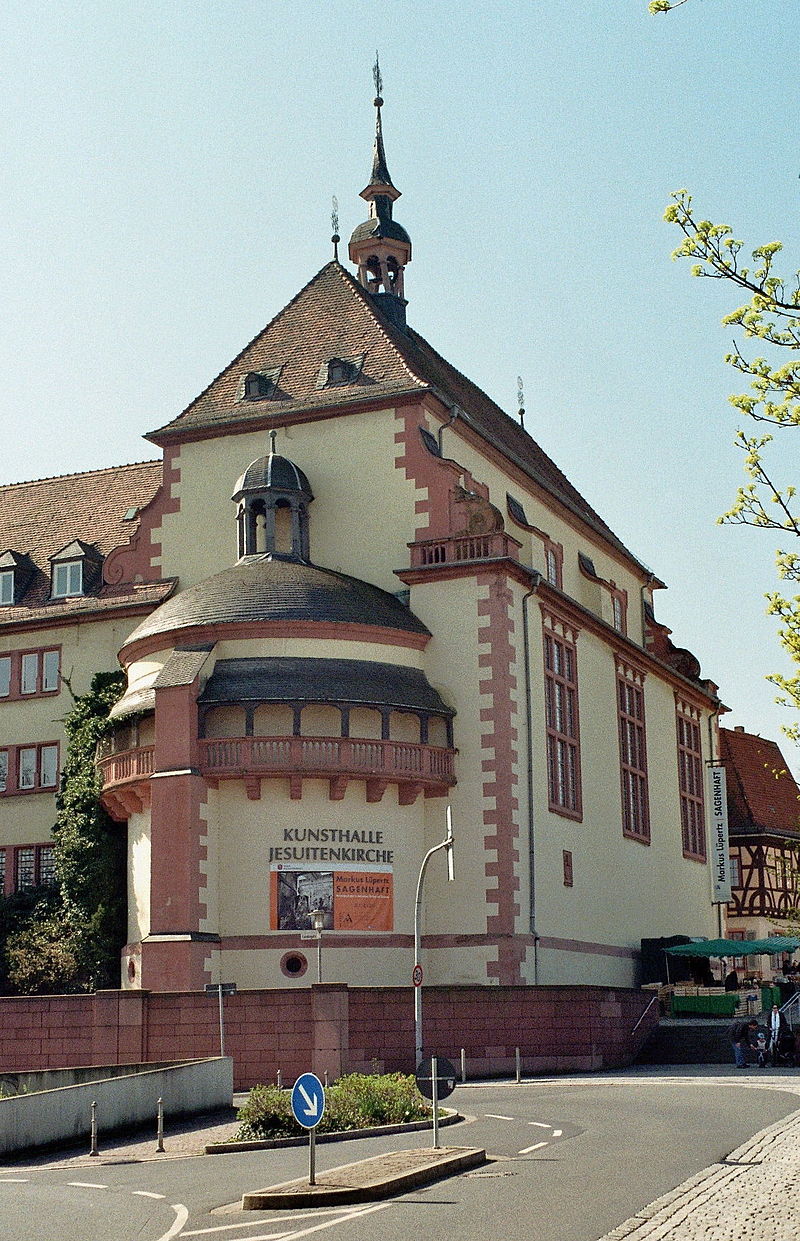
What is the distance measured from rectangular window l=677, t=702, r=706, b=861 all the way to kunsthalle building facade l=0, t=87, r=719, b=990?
309 cm

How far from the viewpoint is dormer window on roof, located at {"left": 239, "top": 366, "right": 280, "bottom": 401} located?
47.9 metres

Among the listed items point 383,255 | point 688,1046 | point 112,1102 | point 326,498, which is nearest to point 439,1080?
point 112,1102

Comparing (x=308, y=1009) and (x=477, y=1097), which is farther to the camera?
(x=308, y=1009)

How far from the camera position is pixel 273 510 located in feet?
145

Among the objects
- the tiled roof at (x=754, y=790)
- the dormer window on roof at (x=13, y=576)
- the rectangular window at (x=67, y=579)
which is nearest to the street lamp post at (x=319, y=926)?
the rectangular window at (x=67, y=579)

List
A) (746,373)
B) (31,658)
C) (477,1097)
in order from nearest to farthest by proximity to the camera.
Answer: (746,373) < (477,1097) < (31,658)

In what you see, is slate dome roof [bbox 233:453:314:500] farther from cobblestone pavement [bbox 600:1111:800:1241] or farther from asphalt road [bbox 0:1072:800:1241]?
cobblestone pavement [bbox 600:1111:800:1241]

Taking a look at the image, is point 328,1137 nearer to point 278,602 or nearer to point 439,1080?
point 439,1080

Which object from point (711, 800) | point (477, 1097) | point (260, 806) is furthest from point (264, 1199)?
point (711, 800)

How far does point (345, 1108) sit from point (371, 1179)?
680 centimetres

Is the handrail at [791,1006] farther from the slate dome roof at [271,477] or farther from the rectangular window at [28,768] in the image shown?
the rectangular window at [28,768]

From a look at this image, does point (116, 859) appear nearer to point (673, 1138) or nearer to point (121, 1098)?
point (121, 1098)

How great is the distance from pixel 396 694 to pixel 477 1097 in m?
12.1

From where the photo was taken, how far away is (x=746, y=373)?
14438mm
